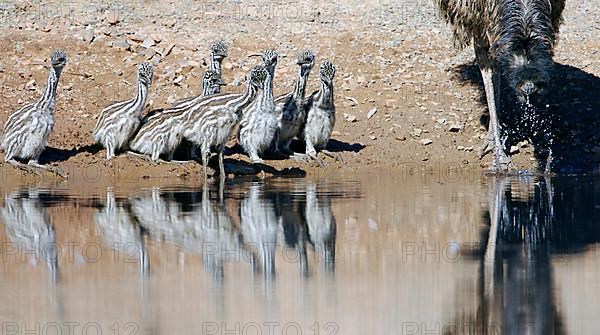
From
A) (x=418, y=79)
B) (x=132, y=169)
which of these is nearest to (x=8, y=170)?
(x=132, y=169)

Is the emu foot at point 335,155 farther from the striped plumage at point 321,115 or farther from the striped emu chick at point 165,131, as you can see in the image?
the striped emu chick at point 165,131

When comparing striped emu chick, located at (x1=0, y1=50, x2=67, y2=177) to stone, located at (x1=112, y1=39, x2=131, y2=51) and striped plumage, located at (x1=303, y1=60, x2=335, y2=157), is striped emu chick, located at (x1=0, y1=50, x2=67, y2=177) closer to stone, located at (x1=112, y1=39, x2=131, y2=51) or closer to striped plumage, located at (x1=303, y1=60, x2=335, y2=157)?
striped plumage, located at (x1=303, y1=60, x2=335, y2=157)

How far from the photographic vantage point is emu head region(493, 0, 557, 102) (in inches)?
545

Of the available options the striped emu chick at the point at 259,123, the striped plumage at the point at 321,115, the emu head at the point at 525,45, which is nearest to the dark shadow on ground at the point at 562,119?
the emu head at the point at 525,45

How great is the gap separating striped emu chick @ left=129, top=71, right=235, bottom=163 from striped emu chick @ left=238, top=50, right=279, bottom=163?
387 millimetres

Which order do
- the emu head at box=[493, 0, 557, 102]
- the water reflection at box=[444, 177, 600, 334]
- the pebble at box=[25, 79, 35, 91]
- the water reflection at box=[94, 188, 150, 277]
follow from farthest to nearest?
the pebble at box=[25, 79, 35, 91]
the emu head at box=[493, 0, 557, 102]
the water reflection at box=[94, 188, 150, 277]
the water reflection at box=[444, 177, 600, 334]

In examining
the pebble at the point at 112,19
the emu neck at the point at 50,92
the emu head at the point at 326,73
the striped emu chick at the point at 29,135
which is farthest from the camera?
the pebble at the point at 112,19

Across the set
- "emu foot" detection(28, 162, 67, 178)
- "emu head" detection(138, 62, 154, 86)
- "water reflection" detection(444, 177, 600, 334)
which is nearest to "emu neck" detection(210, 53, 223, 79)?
"emu head" detection(138, 62, 154, 86)

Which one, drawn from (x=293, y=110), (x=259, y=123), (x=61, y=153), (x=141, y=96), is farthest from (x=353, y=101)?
(x=61, y=153)

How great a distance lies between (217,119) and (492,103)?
345 centimetres

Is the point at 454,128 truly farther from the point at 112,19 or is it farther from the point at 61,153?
the point at 112,19

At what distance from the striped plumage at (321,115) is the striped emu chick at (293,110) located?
0.10 m

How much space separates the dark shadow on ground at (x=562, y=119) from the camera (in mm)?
15914

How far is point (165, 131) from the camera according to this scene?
14.8 metres
